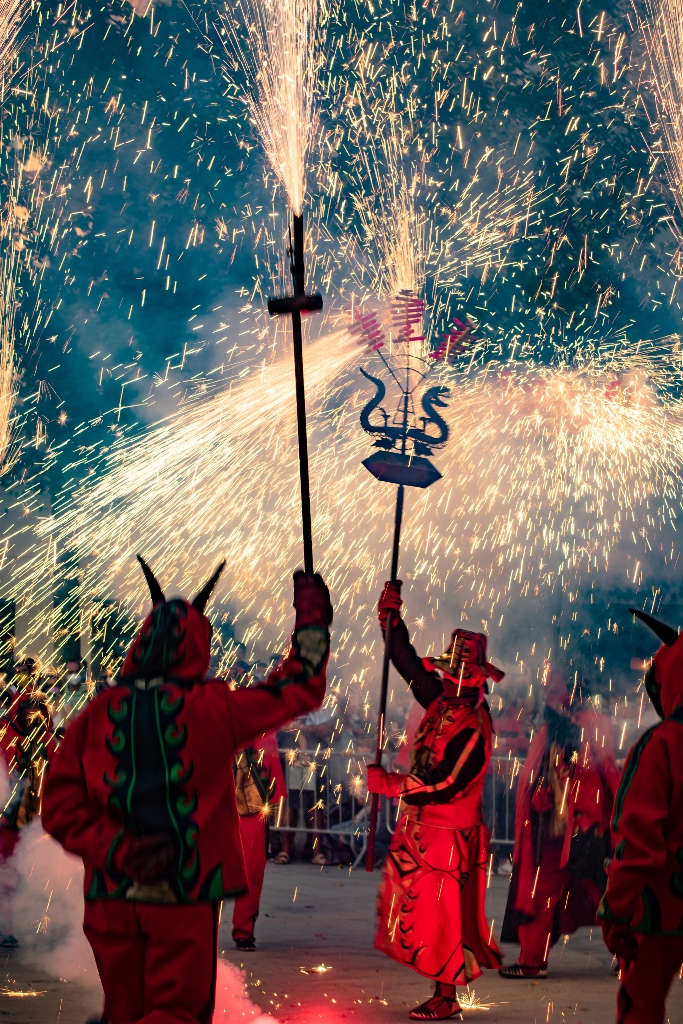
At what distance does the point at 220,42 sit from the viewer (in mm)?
21484

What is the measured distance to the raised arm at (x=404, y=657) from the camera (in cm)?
605

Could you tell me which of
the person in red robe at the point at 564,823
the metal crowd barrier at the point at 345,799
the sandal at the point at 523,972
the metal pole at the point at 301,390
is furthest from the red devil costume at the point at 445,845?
the metal crowd barrier at the point at 345,799

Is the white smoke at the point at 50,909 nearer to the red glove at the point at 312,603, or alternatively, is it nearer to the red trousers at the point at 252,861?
the red trousers at the point at 252,861

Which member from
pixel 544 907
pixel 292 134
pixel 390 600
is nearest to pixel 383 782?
pixel 390 600

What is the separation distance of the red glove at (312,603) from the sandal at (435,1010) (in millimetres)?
2384

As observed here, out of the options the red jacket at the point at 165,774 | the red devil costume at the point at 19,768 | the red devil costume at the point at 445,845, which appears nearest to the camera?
the red jacket at the point at 165,774

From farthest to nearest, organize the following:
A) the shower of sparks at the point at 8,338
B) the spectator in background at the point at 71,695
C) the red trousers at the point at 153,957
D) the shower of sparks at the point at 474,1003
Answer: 1. the shower of sparks at the point at 8,338
2. the spectator in background at the point at 71,695
3. the shower of sparks at the point at 474,1003
4. the red trousers at the point at 153,957

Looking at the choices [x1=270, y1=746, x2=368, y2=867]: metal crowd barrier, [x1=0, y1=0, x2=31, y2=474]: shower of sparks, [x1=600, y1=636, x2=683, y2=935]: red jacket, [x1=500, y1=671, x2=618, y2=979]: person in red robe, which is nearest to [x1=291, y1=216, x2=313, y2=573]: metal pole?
[x1=600, y1=636, x2=683, y2=935]: red jacket

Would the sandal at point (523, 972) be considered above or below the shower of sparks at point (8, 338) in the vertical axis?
below

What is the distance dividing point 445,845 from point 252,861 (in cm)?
183

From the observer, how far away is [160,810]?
360cm

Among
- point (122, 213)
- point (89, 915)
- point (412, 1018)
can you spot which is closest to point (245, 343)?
point (122, 213)

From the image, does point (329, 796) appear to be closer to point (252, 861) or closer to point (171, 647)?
point (252, 861)

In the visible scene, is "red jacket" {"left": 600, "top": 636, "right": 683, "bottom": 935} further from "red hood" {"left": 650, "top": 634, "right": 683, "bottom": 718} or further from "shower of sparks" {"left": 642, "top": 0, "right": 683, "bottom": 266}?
"shower of sparks" {"left": 642, "top": 0, "right": 683, "bottom": 266}
